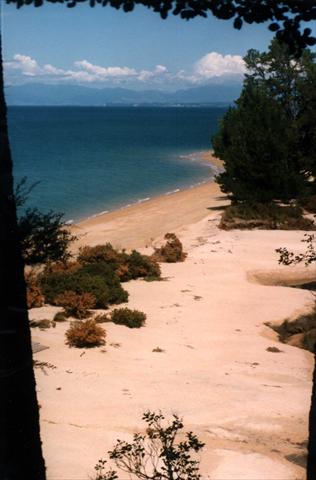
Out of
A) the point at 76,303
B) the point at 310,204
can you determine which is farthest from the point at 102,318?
the point at 310,204

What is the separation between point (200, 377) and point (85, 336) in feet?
8.61

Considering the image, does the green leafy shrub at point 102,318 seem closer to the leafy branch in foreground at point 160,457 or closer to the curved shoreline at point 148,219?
the leafy branch in foreground at point 160,457

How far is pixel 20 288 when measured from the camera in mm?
3561

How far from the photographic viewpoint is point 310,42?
10.8 feet

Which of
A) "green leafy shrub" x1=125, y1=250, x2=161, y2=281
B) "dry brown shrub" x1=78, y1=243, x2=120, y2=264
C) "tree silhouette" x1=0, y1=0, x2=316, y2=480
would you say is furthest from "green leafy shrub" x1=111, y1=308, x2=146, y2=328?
"tree silhouette" x1=0, y1=0, x2=316, y2=480

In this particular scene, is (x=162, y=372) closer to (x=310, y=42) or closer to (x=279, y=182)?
(x=310, y=42)

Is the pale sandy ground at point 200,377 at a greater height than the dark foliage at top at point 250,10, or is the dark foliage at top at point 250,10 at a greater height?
the dark foliage at top at point 250,10

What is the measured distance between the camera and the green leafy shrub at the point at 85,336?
11.5 meters

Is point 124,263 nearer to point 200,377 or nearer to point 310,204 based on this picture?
point 200,377

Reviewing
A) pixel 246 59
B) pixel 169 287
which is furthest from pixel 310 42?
pixel 246 59

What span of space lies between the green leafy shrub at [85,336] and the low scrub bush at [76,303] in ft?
6.51

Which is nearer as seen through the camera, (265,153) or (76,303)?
(76,303)

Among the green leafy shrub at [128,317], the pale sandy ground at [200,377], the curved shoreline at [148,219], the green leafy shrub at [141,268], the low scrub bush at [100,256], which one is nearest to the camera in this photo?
the pale sandy ground at [200,377]

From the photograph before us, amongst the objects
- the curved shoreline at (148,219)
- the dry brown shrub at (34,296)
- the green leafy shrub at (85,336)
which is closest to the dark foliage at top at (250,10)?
the green leafy shrub at (85,336)
